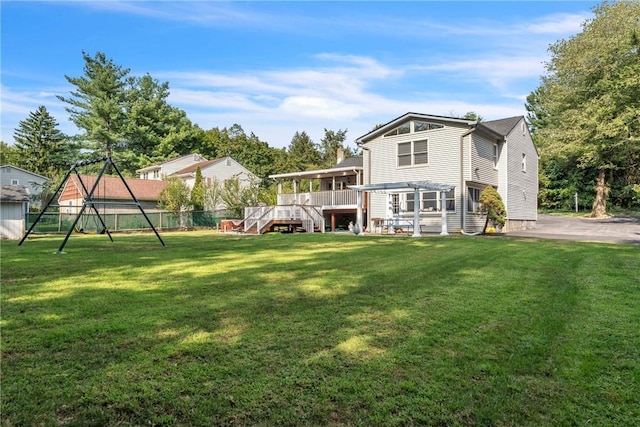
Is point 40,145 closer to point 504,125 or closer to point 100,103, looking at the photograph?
point 100,103

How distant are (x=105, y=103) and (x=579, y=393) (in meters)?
51.5

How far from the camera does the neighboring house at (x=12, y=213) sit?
19703 millimetres

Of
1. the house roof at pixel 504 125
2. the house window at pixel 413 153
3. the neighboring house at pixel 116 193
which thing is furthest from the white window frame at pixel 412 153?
the neighboring house at pixel 116 193

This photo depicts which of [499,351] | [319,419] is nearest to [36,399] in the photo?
[319,419]

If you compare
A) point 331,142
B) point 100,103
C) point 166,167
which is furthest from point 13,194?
point 331,142

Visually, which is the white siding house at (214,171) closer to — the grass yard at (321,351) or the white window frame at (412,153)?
the white window frame at (412,153)

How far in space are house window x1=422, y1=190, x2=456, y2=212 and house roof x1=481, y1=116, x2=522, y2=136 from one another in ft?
17.0

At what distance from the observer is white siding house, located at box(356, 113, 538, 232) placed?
64.5ft

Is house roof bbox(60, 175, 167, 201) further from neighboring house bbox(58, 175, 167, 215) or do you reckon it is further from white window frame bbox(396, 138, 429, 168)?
white window frame bbox(396, 138, 429, 168)

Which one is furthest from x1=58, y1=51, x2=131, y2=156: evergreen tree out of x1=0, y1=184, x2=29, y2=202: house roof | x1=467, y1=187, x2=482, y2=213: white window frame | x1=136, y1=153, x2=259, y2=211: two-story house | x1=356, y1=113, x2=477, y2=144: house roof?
x1=467, y1=187, x2=482, y2=213: white window frame

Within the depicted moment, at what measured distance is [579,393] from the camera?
9.13 ft

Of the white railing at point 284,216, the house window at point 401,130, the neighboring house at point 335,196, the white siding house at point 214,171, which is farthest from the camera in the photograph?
the white siding house at point 214,171

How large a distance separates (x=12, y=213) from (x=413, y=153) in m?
20.3

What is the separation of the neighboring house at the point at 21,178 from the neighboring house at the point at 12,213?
29014mm
